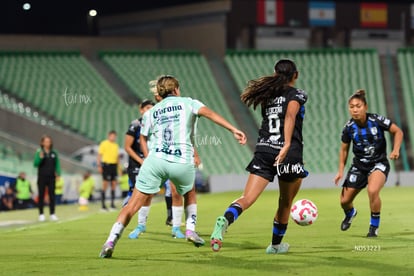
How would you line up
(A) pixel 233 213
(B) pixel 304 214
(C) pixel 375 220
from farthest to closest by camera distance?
1. (C) pixel 375 220
2. (B) pixel 304 214
3. (A) pixel 233 213

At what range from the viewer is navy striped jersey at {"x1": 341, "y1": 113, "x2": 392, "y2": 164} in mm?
14234

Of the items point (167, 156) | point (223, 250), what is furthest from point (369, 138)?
point (167, 156)

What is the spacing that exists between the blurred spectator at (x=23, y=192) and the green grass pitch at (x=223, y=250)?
8.86 m

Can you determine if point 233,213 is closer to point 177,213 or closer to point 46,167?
point 177,213

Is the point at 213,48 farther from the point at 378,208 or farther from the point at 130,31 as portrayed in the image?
the point at 378,208

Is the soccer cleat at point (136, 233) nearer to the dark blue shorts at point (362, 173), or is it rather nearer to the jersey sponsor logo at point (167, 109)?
the dark blue shorts at point (362, 173)

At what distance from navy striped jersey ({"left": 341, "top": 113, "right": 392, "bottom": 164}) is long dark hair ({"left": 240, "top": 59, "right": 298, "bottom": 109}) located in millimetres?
3278

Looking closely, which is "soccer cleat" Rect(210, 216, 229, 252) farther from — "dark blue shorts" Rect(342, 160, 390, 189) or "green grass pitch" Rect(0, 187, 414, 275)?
"dark blue shorts" Rect(342, 160, 390, 189)

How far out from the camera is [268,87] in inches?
439

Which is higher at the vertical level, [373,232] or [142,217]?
[142,217]

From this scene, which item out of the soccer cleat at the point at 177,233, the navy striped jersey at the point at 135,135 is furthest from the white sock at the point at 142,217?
the navy striped jersey at the point at 135,135

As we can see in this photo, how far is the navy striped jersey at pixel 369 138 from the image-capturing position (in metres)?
14.2

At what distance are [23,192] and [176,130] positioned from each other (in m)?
18.9

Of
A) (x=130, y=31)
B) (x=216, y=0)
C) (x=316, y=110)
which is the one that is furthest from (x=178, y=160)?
(x=130, y=31)
